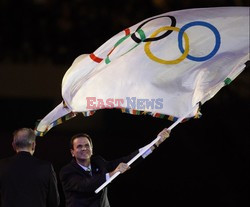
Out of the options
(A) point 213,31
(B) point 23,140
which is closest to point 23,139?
(B) point 23,140

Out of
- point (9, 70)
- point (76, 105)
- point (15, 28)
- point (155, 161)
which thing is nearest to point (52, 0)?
point (15, 28)

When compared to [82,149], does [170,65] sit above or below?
above

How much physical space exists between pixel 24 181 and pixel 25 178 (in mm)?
29

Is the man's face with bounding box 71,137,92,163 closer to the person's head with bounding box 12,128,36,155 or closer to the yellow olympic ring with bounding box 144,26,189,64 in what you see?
the person's head with bounding box 12,128,36,155

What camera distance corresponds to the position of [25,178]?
281 inches

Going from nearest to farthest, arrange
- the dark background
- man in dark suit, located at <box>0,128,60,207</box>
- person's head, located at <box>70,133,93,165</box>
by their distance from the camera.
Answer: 1. man in dark suit, located at <box>0,128,60,207</box>
2. person's head, located at <box>70,133,93,165</box>
3. the dark background

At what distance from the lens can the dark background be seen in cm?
1124

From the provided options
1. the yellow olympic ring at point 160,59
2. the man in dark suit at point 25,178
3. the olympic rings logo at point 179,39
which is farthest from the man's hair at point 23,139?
the yellow olympic ring at point 160,59

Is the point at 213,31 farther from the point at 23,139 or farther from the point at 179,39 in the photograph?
the point at 23,139

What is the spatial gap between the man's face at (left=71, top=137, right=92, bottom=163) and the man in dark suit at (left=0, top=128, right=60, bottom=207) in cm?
42

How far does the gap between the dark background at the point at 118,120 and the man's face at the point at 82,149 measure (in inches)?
138

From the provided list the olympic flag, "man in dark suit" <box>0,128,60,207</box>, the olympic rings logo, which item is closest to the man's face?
the olympic flag

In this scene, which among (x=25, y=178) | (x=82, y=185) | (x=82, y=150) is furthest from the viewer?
(x=82, y=150)

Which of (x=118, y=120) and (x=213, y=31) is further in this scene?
(x=118, y=120)
